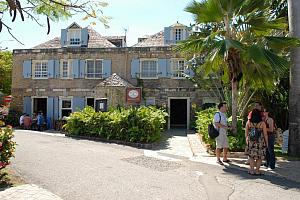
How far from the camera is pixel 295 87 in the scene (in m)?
11.1

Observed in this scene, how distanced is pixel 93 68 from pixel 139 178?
56.6 ft

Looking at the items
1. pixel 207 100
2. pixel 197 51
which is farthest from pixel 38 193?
pixel 207 100

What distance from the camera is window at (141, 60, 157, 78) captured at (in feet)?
76.5

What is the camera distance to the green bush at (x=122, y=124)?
46.1ft

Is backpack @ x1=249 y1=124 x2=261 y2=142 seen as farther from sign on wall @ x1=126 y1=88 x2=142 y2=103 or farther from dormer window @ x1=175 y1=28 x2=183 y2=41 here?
dormer window @ x1=175 y1=28 x2=183 y2=41

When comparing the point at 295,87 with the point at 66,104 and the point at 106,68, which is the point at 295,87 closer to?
the point at 106,68

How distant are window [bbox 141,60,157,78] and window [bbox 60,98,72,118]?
5859 mm

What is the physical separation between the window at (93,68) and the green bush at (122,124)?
277 inches

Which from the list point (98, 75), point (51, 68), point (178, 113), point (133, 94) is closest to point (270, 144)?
point (133, 94)

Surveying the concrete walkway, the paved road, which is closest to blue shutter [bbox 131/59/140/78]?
the paved road

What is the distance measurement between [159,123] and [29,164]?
23.4ft

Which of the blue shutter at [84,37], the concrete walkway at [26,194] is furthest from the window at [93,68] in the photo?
the concrete walkway at [26,194]

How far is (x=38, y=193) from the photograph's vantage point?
6.41 metres

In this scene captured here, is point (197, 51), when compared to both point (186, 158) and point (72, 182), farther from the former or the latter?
point (72, 182)
